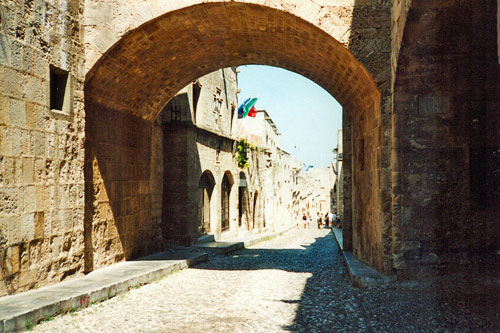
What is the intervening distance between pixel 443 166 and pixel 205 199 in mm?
9836

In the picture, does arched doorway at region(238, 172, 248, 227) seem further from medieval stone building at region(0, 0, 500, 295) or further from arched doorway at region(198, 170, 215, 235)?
medieval stone building at region(0, 0, 500, 295)

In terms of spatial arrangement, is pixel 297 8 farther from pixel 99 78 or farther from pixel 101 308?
pixel 101 308

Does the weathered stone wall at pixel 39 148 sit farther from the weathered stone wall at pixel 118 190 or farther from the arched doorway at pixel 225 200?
the arched doorway at pixel 225 200

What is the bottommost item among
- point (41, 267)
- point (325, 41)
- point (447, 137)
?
point (41, 267)

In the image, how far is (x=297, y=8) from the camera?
695 cm

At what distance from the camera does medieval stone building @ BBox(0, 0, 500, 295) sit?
582cm

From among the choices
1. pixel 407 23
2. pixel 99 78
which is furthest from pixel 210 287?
pixel 407 23

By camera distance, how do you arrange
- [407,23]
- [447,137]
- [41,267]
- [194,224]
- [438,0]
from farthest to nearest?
[194,224] < [447,137] < [41,267] < [407,23] < [438,0]

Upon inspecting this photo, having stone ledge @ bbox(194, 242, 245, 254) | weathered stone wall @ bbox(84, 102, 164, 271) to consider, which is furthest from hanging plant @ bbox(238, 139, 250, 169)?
weathered stone wall @ bbox(84, 102, 164, 271)

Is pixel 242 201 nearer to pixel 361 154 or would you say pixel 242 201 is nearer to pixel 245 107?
pixel 245 107

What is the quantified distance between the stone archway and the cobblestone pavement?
912 millimetres

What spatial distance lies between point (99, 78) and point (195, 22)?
5.99 feet

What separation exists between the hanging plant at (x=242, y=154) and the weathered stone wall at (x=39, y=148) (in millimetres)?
12591

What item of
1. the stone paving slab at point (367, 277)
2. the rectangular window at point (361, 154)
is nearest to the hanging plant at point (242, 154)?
the rectangular window at point (361, 154)
